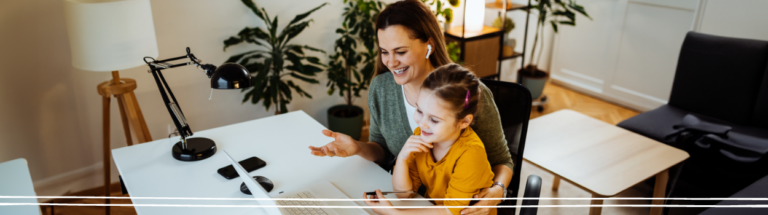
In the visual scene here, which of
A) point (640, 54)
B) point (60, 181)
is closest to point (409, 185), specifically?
point (60, 181)

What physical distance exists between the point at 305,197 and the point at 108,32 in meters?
1.11

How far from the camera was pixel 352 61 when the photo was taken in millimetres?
3104

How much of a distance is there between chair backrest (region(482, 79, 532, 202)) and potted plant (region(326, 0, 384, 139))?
1464mm

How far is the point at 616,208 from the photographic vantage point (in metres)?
2.56

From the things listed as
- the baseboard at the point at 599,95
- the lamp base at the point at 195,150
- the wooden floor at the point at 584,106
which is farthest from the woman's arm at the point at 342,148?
the baseboard at the point at 599,95

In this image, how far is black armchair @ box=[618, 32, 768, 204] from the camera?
2.33 metres

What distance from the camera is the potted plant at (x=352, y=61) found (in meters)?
3.04

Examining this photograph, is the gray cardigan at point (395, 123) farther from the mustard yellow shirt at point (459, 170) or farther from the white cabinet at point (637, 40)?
the white cabinet at point (637, 40)

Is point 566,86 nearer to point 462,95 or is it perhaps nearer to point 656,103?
point 656,103

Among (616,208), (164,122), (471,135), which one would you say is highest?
(471,135)

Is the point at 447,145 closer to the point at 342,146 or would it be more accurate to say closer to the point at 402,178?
the point at 402,178

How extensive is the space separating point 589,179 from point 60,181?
2598 millimetres

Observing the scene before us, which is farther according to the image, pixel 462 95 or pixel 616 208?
pixel 616 208

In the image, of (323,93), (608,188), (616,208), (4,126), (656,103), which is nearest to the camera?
(608,188)
